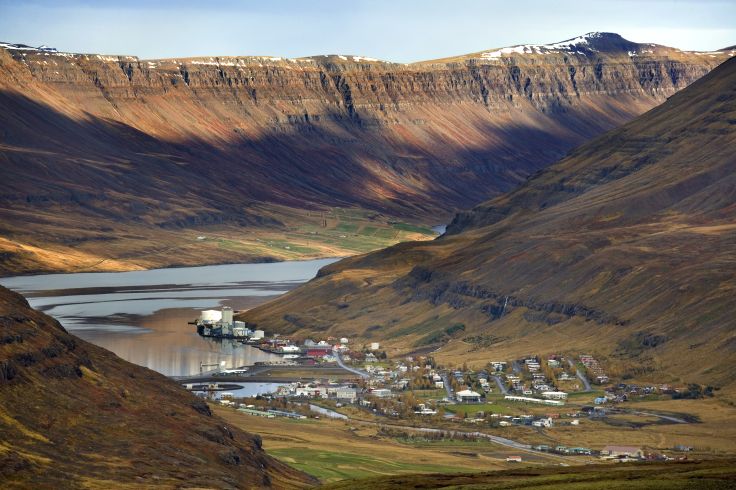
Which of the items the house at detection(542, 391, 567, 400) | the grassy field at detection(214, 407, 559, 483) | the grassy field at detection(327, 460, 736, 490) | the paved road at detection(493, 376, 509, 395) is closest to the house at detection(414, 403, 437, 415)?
the grassy field at detection(214, 407, 559, 483)

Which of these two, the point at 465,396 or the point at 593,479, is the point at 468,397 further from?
the point at 593,479

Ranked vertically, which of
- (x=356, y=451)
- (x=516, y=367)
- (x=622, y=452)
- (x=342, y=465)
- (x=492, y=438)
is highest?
(x=516, y=367)

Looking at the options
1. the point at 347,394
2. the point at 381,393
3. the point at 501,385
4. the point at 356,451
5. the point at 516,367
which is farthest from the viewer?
the point at 516,367

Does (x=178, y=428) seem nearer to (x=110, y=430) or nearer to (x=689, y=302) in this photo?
(x=110, y=430)

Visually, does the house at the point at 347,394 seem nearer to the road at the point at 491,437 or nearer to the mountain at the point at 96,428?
the road at the point at 491,437

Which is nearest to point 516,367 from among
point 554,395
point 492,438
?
Answer: point 554,395

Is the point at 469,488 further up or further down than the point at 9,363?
further down

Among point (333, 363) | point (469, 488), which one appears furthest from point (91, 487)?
point (333, 363)
